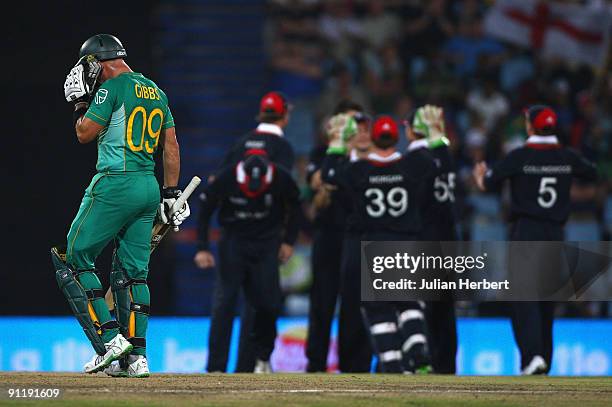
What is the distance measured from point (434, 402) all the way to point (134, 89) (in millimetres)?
2431

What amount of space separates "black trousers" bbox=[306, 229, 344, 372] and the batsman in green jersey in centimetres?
323

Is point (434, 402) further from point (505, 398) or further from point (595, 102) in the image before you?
point (595, 102)

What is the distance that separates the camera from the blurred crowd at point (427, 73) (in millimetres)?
16641

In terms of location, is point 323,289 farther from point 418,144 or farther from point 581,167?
point 581,167

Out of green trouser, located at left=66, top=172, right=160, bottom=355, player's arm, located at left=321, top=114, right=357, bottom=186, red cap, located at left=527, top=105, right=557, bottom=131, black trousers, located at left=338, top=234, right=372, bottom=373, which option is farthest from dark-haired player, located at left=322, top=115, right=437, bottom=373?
green trouser, located at left=66, top=172, right=160, bottom=355

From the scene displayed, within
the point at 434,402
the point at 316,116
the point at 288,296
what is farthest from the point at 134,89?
the point at 316,116

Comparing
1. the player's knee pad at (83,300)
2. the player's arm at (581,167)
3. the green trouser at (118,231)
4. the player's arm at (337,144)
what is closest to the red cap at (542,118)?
the player's arm at (581,167)

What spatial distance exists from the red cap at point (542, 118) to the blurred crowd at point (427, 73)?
246 inches

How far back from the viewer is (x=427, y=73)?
Result: 1712 cm

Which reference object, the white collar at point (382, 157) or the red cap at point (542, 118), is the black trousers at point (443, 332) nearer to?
the white collar at point (382, 157)

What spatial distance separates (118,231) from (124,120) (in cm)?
63

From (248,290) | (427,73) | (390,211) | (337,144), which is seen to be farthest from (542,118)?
(427,73)

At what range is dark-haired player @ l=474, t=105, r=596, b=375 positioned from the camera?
9922 millimetres

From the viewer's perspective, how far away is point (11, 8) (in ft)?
52.8
